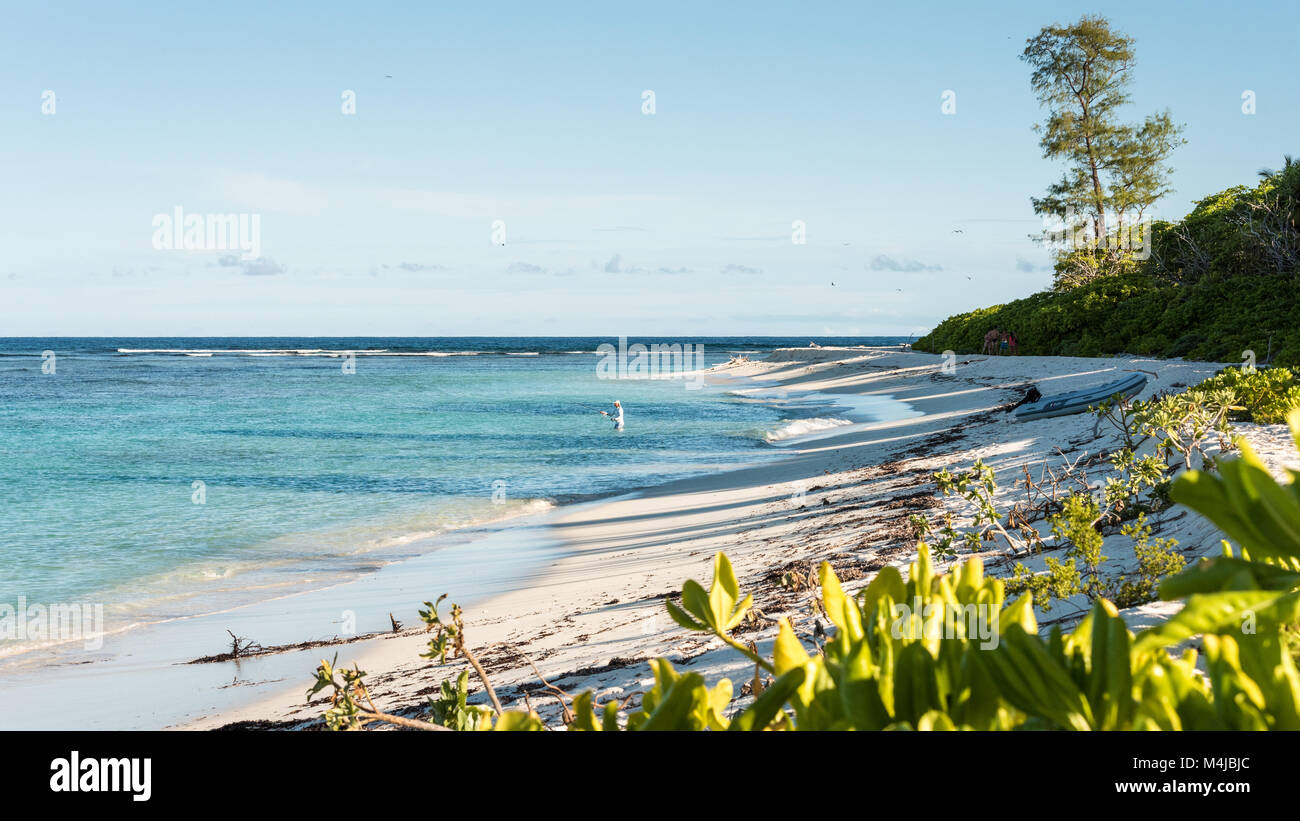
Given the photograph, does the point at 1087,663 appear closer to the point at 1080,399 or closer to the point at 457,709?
the point at 457,709

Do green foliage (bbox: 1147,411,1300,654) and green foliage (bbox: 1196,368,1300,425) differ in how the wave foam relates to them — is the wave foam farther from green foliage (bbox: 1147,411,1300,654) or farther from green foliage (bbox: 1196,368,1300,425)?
green foliage (bbox: 1147,411,1300,654)

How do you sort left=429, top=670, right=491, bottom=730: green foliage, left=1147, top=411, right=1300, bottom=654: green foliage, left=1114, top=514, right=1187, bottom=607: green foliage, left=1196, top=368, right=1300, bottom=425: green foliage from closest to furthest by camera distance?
1. left=1147, top=411, right=1300, bottom=654: green foliage
2. left=429, top=670, right=491, bottom=730: green foliage
3. left=1114, top=514, right=1187, bottom=607: green foliage
4. left=1196, top=368, right=1300, bottom=425: green foliage

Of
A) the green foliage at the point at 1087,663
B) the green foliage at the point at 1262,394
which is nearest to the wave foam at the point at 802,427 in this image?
the green foliage at the point at 1262,394

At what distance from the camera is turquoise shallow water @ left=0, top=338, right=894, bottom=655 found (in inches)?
396

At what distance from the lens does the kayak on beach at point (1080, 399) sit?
1229 cm

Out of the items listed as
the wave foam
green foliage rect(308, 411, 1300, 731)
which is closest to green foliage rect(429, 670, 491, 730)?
green foliage rect(308, 411, 1300, 731)

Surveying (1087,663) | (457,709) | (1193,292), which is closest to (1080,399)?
(457,709)

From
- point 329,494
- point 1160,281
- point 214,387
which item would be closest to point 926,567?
point 329,494

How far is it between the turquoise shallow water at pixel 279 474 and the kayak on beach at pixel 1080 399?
19.6ft

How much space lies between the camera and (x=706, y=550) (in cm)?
886

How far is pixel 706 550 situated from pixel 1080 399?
23.8ft

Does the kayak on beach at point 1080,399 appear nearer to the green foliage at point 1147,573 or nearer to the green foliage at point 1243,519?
the green foliage at point 1147,573

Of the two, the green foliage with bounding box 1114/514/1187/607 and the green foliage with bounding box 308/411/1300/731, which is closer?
the green foliage with bounding box 308/411/1300/731

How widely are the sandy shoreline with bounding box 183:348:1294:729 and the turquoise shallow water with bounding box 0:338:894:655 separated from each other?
2.28 meters
